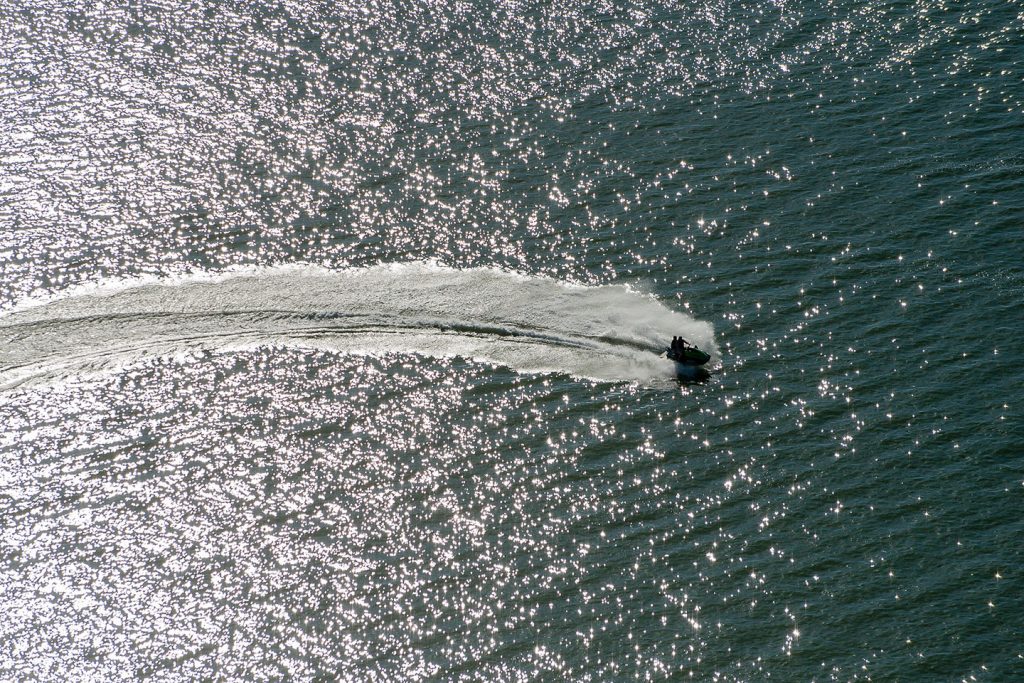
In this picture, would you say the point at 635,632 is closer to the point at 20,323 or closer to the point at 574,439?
the point at 574,439

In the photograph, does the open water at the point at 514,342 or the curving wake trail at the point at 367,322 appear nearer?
the open water at the point at 514,342

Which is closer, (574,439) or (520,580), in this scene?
(520,580)

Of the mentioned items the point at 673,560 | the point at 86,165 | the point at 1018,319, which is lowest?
the point at 673,560

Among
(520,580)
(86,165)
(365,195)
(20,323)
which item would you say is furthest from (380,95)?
(520,580)

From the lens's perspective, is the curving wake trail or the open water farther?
the curving wake trail
